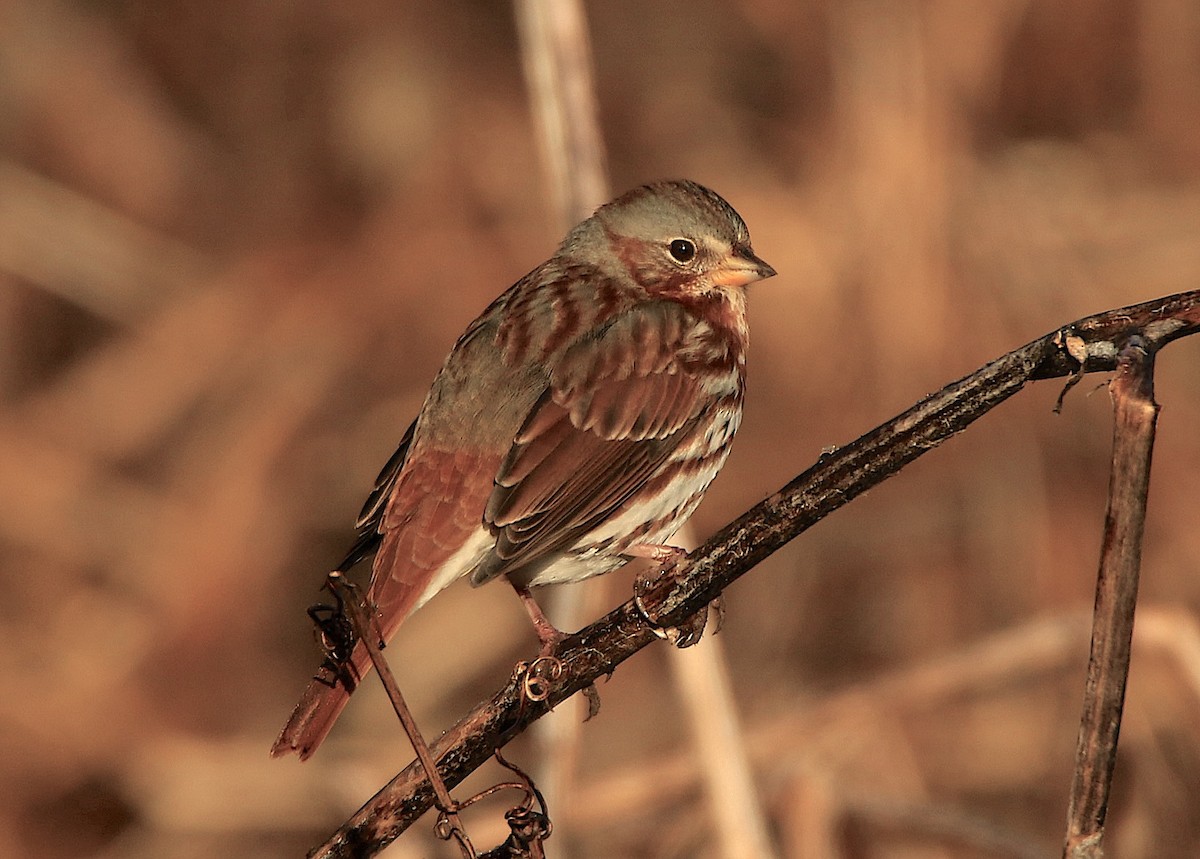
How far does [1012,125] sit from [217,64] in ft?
11.5

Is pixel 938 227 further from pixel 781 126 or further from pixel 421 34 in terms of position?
pixel 421 34

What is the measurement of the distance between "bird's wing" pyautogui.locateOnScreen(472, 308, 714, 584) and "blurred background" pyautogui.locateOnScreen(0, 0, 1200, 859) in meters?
1.59

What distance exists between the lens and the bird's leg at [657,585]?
2291 mm

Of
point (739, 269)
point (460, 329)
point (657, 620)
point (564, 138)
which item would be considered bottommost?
point (657, 620)

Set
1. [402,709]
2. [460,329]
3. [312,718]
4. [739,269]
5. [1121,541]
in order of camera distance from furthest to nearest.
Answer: [460,329], [739,269], [312,718], [402,709], [1121,541]

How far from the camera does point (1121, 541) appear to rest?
5.96 feet

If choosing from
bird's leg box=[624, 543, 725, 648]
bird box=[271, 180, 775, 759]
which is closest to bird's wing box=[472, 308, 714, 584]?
bird box=[271, 180, 775, 759]

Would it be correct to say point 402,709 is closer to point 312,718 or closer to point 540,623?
point 312,718

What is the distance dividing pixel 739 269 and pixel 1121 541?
186 cm

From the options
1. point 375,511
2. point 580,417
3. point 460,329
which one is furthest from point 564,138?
point 460,329

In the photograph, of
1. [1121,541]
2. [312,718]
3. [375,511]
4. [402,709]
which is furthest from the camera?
[375,511]

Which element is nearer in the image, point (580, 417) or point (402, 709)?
point (402, 709)

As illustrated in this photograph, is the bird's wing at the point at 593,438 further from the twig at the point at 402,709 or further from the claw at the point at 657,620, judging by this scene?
the twig at the point at 402,709

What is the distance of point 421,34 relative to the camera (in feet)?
23.8
